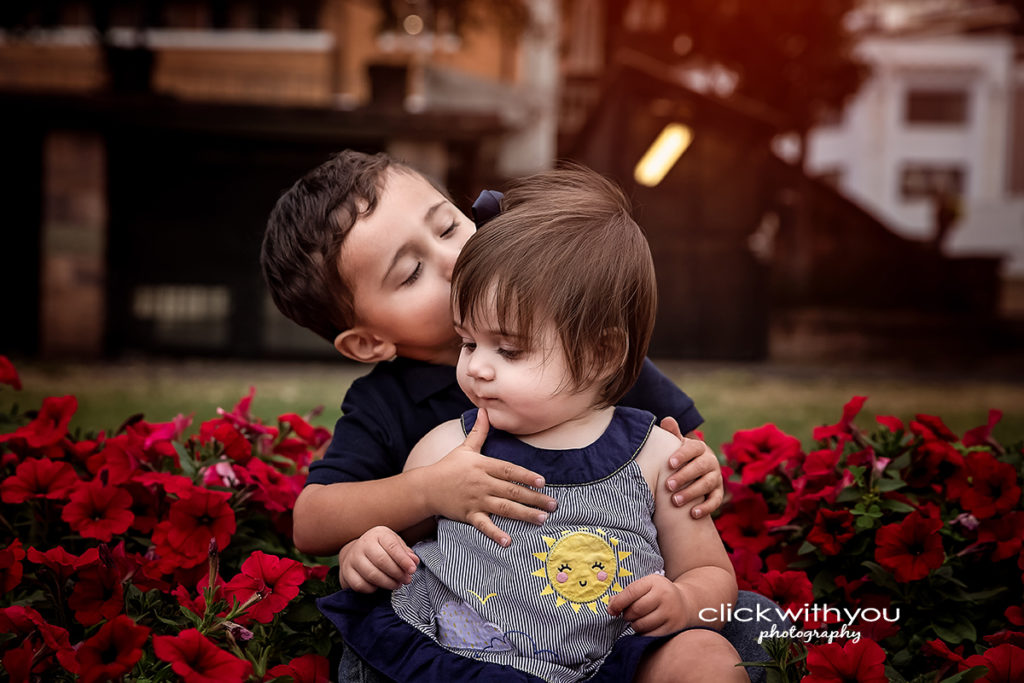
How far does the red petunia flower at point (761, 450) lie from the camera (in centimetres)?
203

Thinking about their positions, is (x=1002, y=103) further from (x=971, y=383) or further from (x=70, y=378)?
(x=70, y=378)

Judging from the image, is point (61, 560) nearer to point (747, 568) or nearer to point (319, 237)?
point (319, 237)

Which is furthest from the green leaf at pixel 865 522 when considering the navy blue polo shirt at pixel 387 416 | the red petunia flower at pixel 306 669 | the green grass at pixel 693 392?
the green grass at pixel 693 392

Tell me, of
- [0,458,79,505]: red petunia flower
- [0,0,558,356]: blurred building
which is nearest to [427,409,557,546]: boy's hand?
[0,458,79,505]: red petunia flower

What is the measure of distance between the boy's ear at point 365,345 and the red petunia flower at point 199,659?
2.06 feet

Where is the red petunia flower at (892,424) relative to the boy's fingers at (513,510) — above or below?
above

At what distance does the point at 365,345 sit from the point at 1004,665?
46.0 inches

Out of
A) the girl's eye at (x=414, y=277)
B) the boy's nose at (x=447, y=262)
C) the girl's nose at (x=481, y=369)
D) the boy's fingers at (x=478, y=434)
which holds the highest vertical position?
the boy's nose at (x=447, y=262)

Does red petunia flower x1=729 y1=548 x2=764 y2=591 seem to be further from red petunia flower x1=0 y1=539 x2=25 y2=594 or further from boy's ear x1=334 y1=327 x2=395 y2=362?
red petunia flower x1=0 y1=539 x2=25 y2=594

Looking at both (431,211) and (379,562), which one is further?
(431,211)

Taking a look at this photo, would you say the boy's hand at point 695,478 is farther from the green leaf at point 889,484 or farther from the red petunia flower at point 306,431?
the red petunia flower at point 306,431

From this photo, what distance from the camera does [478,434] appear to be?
5.07 ft

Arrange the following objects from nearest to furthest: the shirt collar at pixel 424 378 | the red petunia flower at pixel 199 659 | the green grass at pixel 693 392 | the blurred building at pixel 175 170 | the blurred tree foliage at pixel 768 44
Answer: the red petunia flower at pixel 199 659 < the shirt collar at pixel 424 378 < the green grass at pixel 693 392 < the blurred building at pixel 175 170 < the blurred tree foliage at pixel 768 44

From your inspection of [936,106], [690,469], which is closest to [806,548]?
[690,469]
